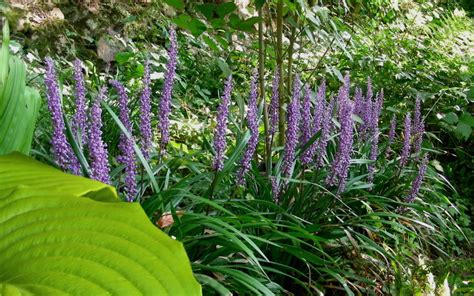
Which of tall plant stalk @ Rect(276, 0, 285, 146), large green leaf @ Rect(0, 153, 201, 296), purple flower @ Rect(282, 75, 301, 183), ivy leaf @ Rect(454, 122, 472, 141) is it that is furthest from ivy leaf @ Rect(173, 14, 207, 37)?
ivy leaf @ Rect(454, 122, 472, 141)

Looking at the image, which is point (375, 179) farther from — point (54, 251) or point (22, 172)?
point (54, 251)

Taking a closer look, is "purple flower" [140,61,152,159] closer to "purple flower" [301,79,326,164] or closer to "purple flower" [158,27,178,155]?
"purple flower" [158,27,178,155]

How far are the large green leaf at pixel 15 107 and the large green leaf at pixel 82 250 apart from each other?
33.0 inches

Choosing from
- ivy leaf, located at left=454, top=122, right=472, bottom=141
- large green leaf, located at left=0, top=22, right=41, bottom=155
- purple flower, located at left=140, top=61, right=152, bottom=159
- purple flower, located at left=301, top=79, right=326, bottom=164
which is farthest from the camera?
ivy leaf, located at left=454, top=122, right=472, bottom=141

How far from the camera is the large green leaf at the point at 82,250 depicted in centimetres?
72

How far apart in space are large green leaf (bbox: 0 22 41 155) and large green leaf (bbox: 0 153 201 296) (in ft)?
2.75

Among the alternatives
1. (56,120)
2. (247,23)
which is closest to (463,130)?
(247,23)

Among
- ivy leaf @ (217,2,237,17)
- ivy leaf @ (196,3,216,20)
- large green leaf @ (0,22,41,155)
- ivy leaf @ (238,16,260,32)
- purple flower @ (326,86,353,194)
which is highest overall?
ivy leaf @ (217,2,237,17)

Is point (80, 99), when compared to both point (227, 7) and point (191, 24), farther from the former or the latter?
point (227, 7)

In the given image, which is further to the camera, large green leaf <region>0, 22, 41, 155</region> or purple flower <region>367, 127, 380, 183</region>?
purple flower <region>367, 127, 380, 183</region>

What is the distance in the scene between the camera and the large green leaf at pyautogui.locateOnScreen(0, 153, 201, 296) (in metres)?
0.72

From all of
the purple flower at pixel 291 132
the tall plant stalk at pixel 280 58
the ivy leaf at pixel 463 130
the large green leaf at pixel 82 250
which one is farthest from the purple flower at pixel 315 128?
the ivy leaf at pixel 463 130

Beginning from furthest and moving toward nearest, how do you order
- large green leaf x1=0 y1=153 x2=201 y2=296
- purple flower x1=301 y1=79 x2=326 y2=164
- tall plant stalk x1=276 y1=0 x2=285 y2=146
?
tall plant stalk x1=276 y1=0 x2=285 y2=146 → purple flower x1=301 y1=79 x2=326 y2=164 → large green leaf x1=0 y1=153 x2=201 y2=296

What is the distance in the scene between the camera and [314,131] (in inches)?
96.9
